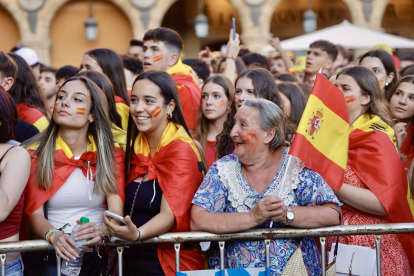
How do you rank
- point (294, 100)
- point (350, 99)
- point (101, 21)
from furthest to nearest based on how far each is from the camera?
point (101, 21) → point (294, 100) → point (350, 99)

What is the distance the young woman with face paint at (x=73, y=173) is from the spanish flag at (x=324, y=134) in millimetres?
1155

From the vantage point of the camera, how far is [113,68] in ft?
16.7

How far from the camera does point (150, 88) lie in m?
3.53

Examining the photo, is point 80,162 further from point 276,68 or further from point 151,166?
point 276,68

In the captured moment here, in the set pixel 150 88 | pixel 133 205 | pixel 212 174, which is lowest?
pixel 133 205

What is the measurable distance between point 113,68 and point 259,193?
2.53 meters

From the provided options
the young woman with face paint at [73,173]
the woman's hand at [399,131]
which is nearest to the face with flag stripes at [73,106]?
the young woman with face paint at [73,173]

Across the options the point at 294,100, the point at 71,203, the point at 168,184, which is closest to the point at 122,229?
the point at 168,184

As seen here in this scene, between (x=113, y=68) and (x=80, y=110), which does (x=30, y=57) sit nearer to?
(x=113, y=68)

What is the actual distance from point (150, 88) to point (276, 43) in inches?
207

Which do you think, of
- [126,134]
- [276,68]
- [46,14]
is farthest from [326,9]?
[126,134]

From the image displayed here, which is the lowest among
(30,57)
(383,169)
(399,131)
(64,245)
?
(64,245)

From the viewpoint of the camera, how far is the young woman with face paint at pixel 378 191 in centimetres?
337

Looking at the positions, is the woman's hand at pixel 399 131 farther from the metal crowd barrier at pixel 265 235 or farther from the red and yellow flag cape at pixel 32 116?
the red and yellow flag cape at pixel 32 116
